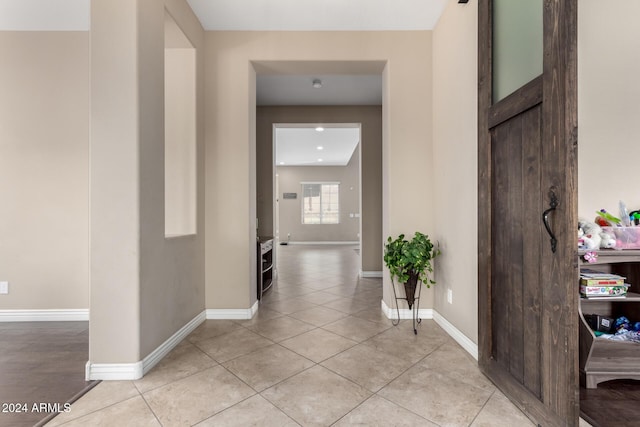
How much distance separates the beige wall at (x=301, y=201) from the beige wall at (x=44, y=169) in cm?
813

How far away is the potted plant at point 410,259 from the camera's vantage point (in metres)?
2.48

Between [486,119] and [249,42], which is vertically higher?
[249,42]

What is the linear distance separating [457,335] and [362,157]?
3.34m

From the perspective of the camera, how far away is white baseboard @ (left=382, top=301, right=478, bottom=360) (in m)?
2.11

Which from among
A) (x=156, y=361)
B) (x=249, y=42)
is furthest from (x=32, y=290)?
(x=249, y=42)

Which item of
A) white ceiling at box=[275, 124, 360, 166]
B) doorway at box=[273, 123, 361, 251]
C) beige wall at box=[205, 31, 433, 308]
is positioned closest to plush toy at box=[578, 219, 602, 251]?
beige wall at box=[205, 31, 433, 308]

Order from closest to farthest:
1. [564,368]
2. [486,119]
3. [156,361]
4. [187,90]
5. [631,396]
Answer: [564,368] < [631,396] < [486,119] < [156,361] < [187,90]

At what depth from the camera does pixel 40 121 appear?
277 centimetres

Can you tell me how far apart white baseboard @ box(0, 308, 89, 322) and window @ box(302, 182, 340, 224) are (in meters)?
8.39

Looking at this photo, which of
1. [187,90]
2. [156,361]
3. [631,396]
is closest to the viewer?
[631,396]

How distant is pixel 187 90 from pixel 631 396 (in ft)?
12.8

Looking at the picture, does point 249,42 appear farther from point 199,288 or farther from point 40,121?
point 199,288

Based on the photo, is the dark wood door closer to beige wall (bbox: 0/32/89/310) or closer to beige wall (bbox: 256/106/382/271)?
beige wall (bbox: 256/106/382/271)

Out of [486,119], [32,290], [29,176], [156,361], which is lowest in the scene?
[156,361]
